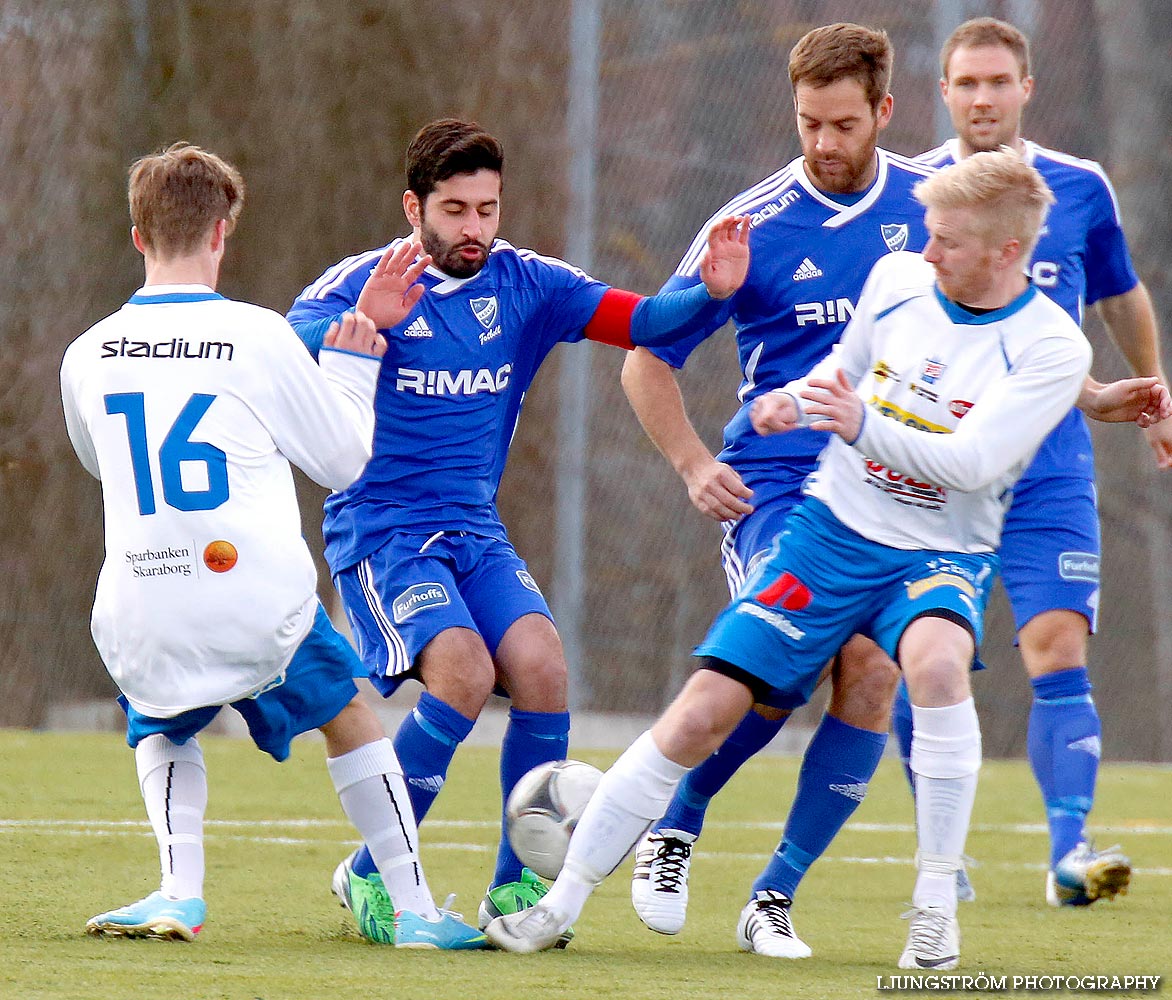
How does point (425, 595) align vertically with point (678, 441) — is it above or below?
below

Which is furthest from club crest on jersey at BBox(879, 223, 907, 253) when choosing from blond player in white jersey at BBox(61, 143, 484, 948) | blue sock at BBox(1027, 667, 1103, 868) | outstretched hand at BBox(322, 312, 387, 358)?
blond player in white jersey at BBox(61, 143, 484, 948)

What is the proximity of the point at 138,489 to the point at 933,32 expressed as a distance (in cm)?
736

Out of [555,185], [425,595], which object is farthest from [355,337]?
[555,185]

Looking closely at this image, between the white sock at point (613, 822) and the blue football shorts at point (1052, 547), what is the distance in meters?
1.56

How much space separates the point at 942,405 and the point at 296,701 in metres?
1.36

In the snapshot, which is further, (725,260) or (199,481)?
(725,260)

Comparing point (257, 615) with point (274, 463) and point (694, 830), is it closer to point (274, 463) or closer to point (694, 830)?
point (274, 463)

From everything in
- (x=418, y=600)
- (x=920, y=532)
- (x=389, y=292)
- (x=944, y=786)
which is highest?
(x=389, y=292)

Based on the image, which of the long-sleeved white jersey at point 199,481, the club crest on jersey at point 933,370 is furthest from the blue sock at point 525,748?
the club crest on jersey at point 933,370

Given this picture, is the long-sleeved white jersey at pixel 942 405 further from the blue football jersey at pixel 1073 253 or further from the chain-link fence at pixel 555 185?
the chain-link fence at pixel 555 185

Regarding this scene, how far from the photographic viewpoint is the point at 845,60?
14.1ft

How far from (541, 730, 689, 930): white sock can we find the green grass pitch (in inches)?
5.2

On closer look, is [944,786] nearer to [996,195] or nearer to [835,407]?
[835,407]

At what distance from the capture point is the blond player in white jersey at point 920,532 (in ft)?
11.3
